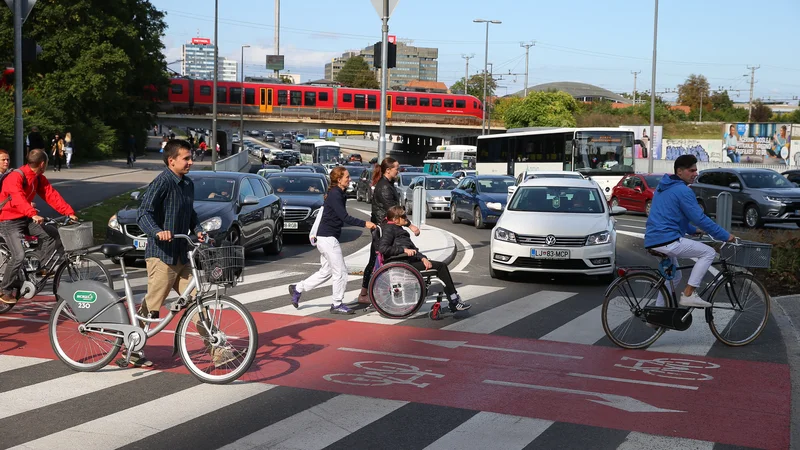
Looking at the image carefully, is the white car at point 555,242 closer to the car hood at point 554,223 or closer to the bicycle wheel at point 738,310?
the car hood at point 554,223

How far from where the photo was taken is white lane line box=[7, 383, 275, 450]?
5.54 metres

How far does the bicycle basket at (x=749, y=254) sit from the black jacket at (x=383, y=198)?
409cm

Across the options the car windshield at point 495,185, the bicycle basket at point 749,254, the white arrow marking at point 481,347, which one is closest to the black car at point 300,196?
the car windshield at point 495,185

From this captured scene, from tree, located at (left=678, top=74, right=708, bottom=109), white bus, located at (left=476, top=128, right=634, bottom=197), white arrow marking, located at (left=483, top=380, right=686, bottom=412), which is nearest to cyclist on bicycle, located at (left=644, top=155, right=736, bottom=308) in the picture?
→ white arrow marking, located at (left=483, top=380, right=686, bottom=412)

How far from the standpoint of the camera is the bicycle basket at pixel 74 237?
797cm

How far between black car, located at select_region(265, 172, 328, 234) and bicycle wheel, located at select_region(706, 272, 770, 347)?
11.5 meters

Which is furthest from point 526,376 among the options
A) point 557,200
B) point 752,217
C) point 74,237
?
point 752,217

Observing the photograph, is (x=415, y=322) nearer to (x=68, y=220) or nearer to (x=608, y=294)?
(x=608, y=294)

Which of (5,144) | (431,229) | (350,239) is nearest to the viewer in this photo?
(350,239)

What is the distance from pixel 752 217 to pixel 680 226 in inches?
729

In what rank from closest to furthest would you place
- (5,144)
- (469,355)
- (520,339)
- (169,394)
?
(169,394)
(469,355)
(520,339)
(5,144)

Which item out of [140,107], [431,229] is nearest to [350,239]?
[431,229]

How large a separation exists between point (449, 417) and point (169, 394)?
2058mm

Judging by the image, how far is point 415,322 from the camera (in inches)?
400
